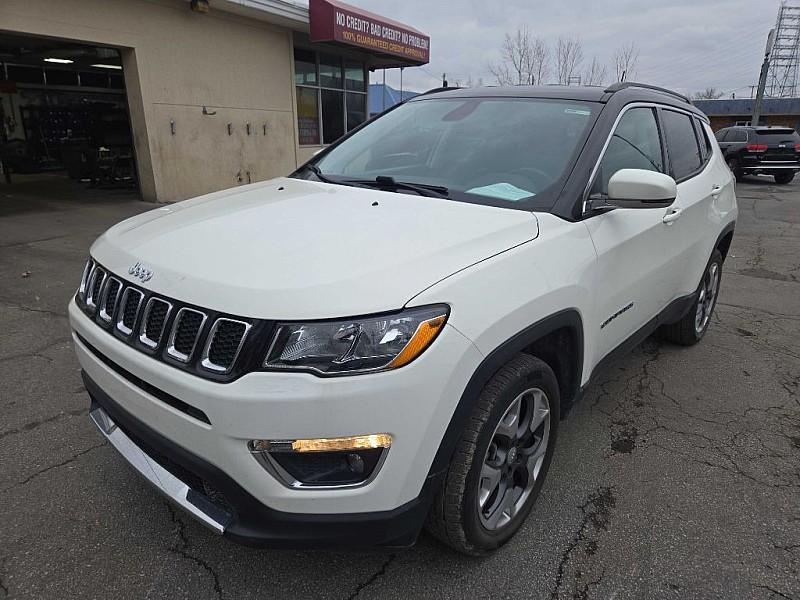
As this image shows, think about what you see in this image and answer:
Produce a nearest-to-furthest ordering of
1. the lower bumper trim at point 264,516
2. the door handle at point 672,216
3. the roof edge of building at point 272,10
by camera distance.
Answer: the lower bumper trim at point 264,516, the door handle at point 672,216, the roof edge of building at point 272,10

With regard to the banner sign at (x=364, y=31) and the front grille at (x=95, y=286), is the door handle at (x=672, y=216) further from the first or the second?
the banner sign at (x=364, y=31)

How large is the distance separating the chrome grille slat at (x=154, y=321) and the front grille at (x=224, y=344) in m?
0.23

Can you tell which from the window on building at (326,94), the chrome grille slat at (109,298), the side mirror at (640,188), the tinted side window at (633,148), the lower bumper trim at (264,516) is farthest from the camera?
the window on building at (326,94)

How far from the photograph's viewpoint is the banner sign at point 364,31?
489 inches

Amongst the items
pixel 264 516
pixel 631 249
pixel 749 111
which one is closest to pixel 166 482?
pixel 264 516

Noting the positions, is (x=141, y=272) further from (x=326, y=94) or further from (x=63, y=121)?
(x=63, y=121)

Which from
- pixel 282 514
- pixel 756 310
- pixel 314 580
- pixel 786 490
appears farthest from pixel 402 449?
pixel 756 310

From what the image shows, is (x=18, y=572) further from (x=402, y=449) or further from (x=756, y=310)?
(x=756, y=310)

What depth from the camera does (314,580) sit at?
2113 mm

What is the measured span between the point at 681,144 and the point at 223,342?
3.45 metres

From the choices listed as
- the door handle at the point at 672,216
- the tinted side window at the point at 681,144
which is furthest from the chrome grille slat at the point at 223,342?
the tinted side window at the point at 681,144

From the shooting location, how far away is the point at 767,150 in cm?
1800

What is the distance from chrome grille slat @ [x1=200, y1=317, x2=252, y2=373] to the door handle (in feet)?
8.15

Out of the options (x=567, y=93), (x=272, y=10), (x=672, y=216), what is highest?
(x=272, y=10)
